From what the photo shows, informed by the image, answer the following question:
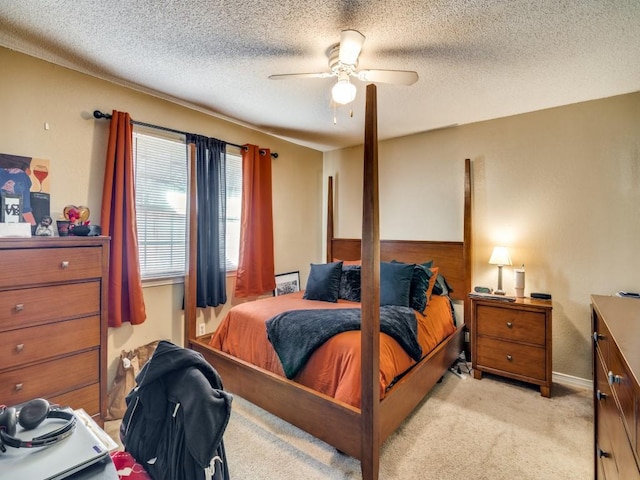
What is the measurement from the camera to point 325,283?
294 cm

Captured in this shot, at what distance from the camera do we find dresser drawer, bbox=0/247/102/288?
164cm

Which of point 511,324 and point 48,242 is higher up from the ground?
point 48,242

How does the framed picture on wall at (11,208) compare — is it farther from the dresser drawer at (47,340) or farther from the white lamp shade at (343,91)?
the white lamp shade at (343,91)

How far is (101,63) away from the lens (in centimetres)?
222

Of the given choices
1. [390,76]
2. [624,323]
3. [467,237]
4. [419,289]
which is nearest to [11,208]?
[390,76]

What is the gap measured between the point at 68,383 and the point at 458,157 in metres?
3.81

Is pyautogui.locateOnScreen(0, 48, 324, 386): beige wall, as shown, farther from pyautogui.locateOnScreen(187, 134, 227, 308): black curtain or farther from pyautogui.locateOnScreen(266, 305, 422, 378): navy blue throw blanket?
pyautogui.locateOnScreen(266, 305, 422, 378): navy blue throw blanket

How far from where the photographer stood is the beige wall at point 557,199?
261cm

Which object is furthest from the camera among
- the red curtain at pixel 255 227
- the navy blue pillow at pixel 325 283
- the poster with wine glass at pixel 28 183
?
the red curtain at pixel 255 227

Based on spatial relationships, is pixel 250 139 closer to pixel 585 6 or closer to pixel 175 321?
pixel 175 321

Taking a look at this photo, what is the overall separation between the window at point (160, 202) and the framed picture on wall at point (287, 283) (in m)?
1.20

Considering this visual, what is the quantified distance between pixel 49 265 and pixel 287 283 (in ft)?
8.24

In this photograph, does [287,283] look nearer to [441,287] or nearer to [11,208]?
[441,287]

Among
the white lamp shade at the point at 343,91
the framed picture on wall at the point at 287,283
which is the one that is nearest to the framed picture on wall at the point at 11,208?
the white lamp shade at the point at 343,91
